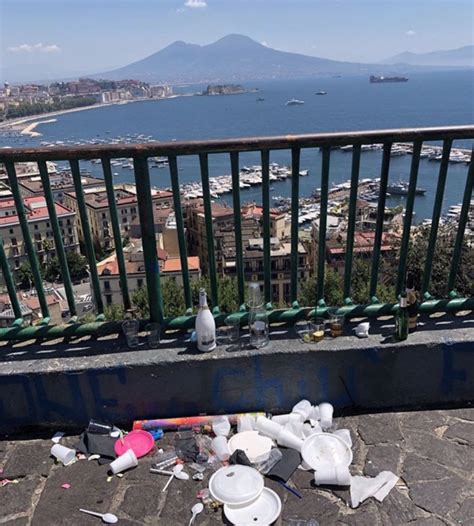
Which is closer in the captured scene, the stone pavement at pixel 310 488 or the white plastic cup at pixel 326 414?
the stone pavement at pixel 310 488

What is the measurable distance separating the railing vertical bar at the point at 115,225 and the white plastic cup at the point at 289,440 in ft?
4.52

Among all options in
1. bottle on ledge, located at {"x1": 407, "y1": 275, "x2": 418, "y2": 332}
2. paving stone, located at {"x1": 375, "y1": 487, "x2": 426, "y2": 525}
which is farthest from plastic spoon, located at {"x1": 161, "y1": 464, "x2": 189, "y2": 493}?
bottle on ledge, located at {"x1": 407, "y1": 275, "x2": 418, "y2": 332}

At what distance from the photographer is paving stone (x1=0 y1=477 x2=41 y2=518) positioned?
99.4 inches

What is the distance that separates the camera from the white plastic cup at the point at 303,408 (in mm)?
3170

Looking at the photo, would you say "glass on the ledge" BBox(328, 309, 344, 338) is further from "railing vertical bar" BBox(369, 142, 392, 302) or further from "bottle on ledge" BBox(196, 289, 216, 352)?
"bottle on ledge" BBox(196, 289, 216, 352)

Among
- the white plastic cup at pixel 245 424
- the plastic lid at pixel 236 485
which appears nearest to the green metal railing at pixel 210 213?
the white plastic cup at pixel 245 424

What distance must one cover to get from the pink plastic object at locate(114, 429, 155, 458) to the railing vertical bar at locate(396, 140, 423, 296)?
80.2 inches

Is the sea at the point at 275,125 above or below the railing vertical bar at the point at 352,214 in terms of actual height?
below

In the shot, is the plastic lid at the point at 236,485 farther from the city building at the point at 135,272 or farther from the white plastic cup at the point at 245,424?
the city building at the point at 135,272

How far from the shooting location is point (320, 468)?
106 inches

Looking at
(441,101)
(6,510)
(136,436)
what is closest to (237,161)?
(136,436)

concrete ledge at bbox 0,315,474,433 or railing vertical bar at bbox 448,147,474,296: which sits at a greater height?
railing vertical bar at bbox 448,147,474,296

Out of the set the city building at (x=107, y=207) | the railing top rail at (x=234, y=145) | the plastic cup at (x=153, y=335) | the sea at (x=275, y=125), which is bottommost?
the sea at (x=275, y=125)

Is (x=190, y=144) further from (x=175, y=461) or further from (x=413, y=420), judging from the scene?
(x=413, y=420)
